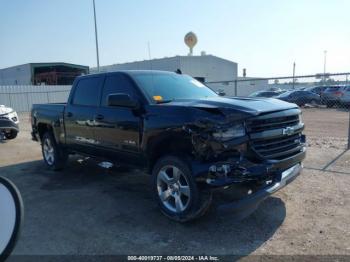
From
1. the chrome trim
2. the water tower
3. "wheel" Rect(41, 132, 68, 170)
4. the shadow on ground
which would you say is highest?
the water tower

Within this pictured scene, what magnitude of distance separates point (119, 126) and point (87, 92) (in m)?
1.50

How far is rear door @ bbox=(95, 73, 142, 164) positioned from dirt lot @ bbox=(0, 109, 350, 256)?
2.43 ft

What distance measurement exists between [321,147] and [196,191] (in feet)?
19.8

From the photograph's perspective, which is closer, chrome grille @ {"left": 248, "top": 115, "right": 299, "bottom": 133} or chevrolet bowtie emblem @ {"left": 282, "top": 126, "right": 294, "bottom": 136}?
chrome grille @ {"left": 248, "top": 115, "right": 299, "bottom": 133}

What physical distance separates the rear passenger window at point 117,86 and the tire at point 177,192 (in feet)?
4.07

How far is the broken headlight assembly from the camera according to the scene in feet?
13.1

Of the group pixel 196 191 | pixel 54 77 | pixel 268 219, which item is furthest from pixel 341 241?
pixel 54 77

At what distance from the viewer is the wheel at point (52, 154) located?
7570mm

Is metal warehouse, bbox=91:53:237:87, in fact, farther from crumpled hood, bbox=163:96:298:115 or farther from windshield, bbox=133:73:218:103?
crumpled hood, bbox=163:96:298:115

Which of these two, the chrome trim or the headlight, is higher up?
the headlight

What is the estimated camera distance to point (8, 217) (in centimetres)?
287

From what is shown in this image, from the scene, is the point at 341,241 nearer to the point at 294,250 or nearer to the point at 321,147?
the point at 294,250

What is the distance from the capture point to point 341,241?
393 cm

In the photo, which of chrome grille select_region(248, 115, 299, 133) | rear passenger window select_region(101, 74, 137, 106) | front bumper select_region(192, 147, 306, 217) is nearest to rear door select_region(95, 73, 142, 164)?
rear passenger window select_region(101, 74, 137, 106)
